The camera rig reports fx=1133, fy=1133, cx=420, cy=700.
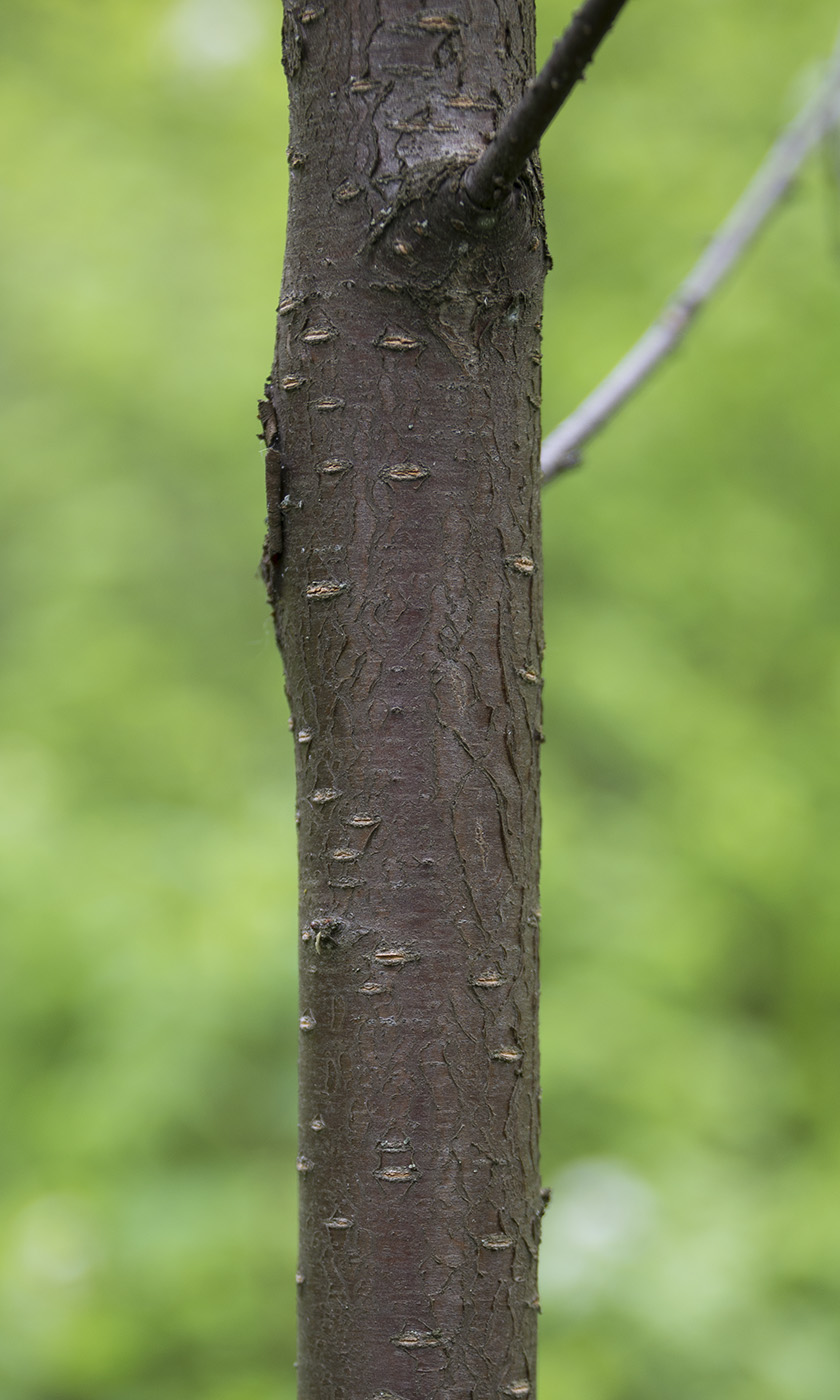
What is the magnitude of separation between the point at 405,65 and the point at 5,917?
78.0 inches

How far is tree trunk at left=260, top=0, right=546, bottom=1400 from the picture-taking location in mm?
595

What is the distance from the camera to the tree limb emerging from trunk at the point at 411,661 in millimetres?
595

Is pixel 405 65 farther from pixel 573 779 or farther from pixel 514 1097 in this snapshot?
pixel 573 779

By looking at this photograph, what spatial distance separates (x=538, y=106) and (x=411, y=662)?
0.89 ft

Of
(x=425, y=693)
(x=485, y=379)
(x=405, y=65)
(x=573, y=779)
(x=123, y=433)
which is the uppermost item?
(x=123, y=433)

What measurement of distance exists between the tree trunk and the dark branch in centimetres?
3

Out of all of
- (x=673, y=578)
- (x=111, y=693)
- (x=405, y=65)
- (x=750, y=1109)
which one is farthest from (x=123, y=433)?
(x=405, y=65)

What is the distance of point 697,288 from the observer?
114 centimetres

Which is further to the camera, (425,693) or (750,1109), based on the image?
(750,1109)

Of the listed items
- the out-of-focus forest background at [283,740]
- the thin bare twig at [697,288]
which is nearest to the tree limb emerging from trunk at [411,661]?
the thin bare twig at [697,288]

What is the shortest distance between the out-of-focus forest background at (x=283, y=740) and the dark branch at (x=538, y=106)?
1.66 metres

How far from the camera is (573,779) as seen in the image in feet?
10.8

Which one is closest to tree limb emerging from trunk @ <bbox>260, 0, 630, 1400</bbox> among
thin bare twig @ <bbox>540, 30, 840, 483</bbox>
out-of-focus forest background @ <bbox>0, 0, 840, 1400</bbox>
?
thin bare twig @ <bbox>540, 30, 840, 483</bbox>

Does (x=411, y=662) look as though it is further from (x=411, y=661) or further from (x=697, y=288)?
(x=697, y=288)
